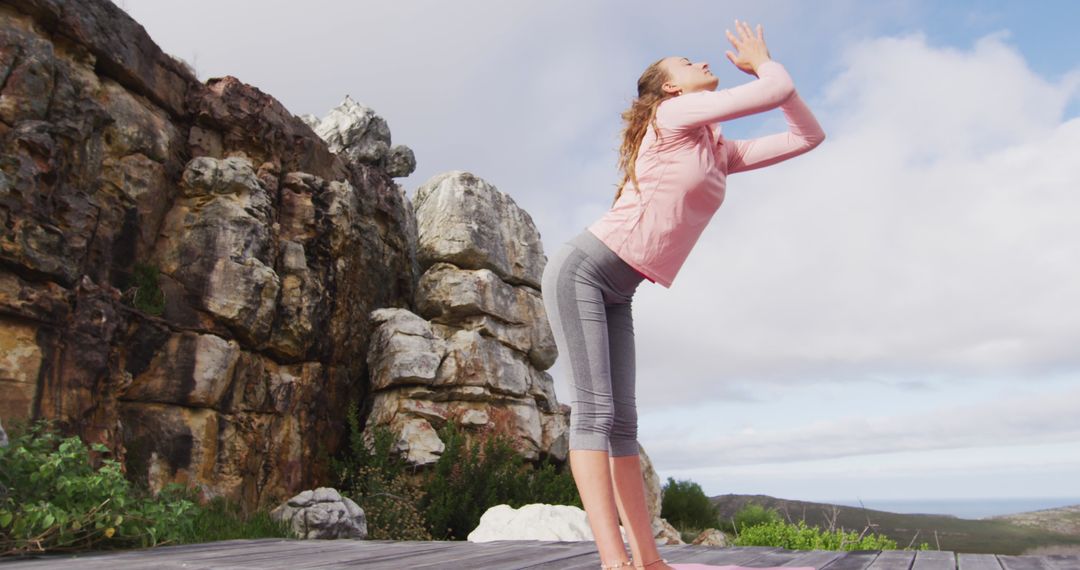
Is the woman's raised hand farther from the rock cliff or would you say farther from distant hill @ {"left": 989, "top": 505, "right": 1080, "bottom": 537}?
distant hill @ {"left": 989, "top": 505, "right": 1080, "bottom": 537}

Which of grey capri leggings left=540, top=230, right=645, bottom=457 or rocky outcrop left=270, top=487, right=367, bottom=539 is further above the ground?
grey capri leggings left=540, top=230, right=645, bottom=457

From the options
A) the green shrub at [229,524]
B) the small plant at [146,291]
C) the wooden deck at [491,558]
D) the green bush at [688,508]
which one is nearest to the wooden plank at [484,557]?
the wooden deck at [491,558]

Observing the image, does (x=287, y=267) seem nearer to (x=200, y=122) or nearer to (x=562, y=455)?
(x=200, y=122)

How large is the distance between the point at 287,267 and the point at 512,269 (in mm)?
6156

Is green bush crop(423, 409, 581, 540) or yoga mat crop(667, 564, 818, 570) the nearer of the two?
yoga mat crop(667, 564, 818, 570)

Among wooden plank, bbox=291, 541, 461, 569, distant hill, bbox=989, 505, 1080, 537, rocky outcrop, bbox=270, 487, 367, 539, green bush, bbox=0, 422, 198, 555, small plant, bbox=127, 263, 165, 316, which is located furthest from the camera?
distant hill, bbox=989, 505, 1080, 537

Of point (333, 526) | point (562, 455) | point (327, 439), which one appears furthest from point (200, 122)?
point (562, 455)

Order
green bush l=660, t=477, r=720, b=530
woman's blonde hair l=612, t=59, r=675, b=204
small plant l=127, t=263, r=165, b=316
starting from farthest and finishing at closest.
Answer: green bush l=660, t=477, r=720, b=530
small plant l=127, t=263, r=165, b=316
woman's blonde hair l=612, t=59, r=675, b=204

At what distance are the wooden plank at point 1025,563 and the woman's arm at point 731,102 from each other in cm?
260

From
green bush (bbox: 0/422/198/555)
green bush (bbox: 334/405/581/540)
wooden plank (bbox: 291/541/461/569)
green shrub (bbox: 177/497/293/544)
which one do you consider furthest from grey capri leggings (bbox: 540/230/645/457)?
green bush (bbox: 334/405/581/540)

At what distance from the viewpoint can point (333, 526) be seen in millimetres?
10305

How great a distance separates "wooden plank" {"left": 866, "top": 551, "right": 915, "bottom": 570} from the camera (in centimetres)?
365

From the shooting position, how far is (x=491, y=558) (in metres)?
4.18

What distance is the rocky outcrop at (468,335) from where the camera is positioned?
562 inches
